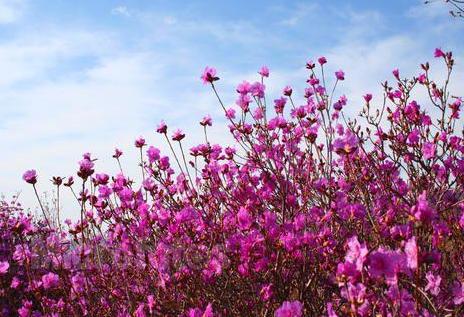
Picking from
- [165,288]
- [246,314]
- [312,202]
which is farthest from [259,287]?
[312,202]

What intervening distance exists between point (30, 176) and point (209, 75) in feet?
6.02

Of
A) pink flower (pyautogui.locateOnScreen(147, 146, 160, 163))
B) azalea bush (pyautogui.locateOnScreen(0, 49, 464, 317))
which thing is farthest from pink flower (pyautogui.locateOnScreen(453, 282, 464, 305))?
pink flower (pyautogui.locateOnScreen(147, 146, 160, 163))

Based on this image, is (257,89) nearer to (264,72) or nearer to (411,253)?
(264,72)

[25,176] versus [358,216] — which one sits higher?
[25,176]

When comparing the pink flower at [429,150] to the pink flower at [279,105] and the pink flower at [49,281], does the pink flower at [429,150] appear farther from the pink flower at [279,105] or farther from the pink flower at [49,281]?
the pink flower at [49,281]

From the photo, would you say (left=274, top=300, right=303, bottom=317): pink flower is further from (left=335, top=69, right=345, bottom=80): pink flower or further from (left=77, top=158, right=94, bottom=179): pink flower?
(left=335, top=69, right=345, bottom=80): pink flower

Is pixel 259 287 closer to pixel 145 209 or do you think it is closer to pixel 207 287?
pixel 207 287

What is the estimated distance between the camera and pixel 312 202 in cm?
513

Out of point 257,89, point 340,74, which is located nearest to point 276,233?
point 257,89

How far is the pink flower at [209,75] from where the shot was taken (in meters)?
4.62

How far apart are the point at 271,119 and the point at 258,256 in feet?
7.16

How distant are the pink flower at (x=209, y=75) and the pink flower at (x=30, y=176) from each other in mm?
1732

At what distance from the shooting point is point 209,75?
462 centimetres

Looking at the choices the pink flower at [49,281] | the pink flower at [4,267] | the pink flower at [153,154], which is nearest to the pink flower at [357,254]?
the pink flower at [49,281]
